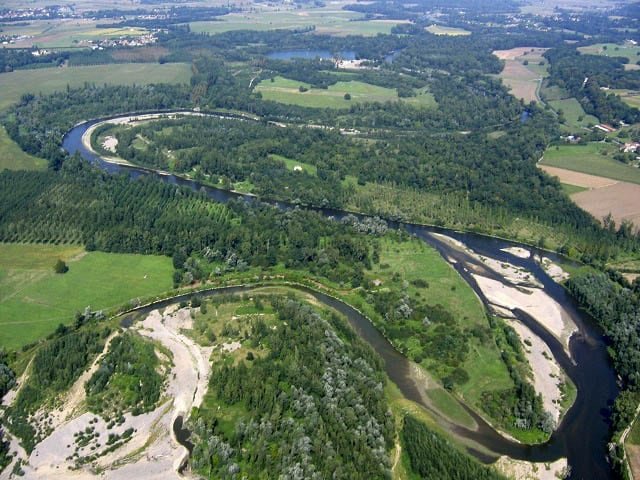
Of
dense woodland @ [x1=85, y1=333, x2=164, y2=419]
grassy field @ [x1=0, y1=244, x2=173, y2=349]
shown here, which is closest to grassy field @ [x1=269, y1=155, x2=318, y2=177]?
grassy field @ [x1=0, y1=244, x2=173, y2=349]

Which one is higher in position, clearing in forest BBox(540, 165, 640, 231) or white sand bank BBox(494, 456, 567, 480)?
white sand bank BBox(494, 456, 567, 480)

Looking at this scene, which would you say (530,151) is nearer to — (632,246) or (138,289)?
(632,246)

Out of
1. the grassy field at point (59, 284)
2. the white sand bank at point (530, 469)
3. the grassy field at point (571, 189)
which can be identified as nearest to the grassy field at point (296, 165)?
the grassy field at point (59, 284)

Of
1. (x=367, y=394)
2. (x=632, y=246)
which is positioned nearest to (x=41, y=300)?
(x=367, y=394)

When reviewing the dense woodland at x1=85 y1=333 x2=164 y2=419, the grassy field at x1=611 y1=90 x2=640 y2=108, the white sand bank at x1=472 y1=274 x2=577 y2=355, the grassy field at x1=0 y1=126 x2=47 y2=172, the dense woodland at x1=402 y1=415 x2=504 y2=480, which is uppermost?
the dense woodland at x1=85 y1=333 x2=164 y2=419

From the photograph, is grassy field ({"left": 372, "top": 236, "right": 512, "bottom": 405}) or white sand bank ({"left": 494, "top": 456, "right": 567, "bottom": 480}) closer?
white sand bank ({"left": 494, "top": 456, "right": 567, "bottom": 480})

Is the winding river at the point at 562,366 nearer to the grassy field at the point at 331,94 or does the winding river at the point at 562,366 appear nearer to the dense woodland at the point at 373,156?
the dense woodland at the point at 373,156

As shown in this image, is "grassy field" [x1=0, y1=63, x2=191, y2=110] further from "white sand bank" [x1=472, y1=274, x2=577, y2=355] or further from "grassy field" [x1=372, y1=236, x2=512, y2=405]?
"white sand bank" [x1=472, y1=274, x2=577, y2=355]
